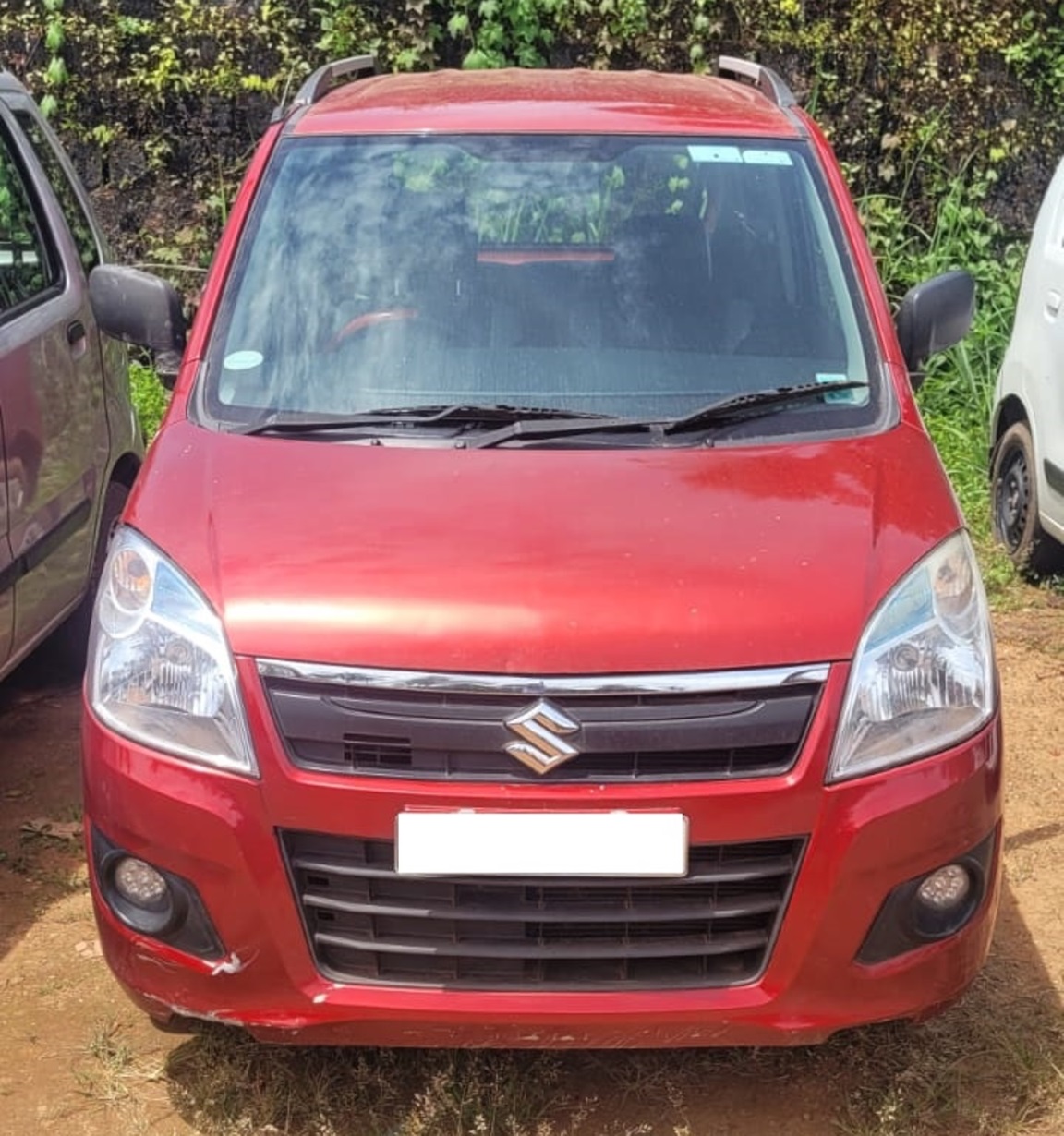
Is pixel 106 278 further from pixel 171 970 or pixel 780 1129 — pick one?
pixel 780 1129

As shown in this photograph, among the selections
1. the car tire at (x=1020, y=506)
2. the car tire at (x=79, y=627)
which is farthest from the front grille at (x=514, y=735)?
the car tire at (x=1020, y=506)

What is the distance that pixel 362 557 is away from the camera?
277cm

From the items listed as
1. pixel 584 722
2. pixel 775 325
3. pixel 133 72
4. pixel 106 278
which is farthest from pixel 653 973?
pixel 133 72

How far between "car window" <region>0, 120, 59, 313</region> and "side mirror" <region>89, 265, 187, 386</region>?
0.87 metres

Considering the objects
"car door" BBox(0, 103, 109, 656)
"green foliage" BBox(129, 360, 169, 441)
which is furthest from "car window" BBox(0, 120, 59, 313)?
"green foliage" BBox(129, 360, 169, 441)

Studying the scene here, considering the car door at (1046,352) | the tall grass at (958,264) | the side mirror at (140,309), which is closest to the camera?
the side mirror at (140,309)

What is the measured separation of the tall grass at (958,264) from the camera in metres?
7.93

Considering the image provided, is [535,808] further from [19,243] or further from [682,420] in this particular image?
[19,243]

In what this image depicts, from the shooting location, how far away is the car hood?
2.62 meters

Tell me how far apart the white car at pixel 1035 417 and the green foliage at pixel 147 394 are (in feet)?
13.2

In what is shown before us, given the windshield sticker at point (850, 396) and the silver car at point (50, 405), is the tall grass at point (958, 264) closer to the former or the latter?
the silver car at point (50, 405)

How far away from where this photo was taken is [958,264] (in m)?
8.45

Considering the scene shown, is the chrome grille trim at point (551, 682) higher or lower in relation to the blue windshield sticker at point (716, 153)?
lower

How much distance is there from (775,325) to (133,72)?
234 inches
